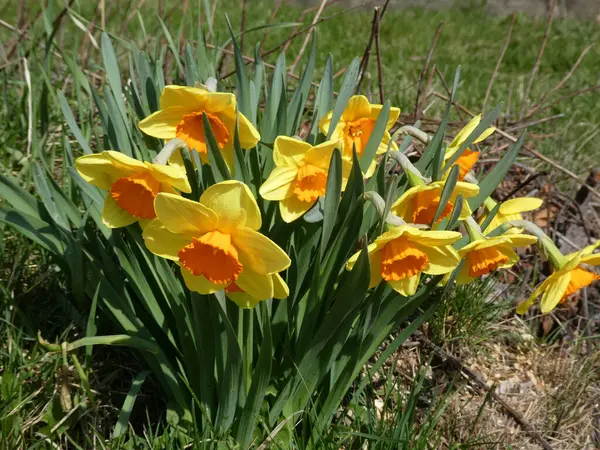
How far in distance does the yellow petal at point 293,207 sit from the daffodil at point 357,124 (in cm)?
19

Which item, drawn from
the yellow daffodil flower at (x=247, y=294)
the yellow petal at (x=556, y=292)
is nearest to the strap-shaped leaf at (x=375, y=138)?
the yellow daffodil flower at (x=247, y=294)

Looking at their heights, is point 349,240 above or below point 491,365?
above

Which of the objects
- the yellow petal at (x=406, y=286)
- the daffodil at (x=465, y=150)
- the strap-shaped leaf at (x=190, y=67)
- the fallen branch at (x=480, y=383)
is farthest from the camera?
the fallen branch at (x=480, y=383)

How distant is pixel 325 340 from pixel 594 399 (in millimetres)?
1055

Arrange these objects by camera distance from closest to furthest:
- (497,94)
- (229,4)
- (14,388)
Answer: (14,388) < (497,94) < (229,4)

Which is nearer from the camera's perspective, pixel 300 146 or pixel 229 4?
pixel 300 146

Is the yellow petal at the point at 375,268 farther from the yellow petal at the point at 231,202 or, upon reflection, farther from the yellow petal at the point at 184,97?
the yellow petal at the point at 184,97

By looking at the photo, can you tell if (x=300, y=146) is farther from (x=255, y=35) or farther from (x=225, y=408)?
(x=255, y=35)

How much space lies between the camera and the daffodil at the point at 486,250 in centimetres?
127

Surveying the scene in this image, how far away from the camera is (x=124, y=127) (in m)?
1.52

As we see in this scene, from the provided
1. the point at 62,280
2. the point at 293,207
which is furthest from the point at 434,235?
the point at 62,280

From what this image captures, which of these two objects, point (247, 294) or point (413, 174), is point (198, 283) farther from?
point (413, 174)

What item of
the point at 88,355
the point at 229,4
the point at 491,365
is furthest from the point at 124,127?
the point at 229,4

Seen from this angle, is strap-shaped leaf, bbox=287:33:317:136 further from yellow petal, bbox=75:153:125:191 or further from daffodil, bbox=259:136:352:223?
yellow petal, bbox=75:153:125:191
